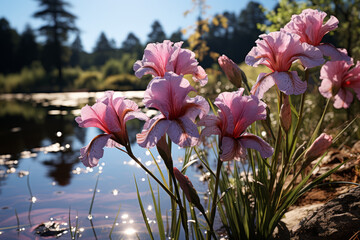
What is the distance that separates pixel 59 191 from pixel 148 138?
2.19 meters

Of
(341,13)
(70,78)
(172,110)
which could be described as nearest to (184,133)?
(172,110)

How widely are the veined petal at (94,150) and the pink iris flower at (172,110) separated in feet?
0.41

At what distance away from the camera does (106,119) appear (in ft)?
3.10

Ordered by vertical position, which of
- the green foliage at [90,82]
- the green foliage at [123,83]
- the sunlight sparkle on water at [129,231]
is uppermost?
the green foliage at [90,82]

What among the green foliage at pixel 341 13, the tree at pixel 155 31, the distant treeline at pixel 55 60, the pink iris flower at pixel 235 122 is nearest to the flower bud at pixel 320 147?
the pink iris flower at pixel 235 122

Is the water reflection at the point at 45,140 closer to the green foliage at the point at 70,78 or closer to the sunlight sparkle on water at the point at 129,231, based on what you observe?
the sunlight sparkle on water at the point at 129,231

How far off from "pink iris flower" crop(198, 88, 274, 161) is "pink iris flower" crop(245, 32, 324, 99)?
0.20 m

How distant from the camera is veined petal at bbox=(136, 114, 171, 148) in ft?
2.83

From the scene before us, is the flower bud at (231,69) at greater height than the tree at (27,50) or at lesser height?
lesser

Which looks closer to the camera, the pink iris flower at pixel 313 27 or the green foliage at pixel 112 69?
the pink iris flower at pixel 313 27

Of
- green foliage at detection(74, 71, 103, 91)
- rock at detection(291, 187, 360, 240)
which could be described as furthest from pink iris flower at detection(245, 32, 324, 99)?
green foliage at detection(74, 71, 103, 91)

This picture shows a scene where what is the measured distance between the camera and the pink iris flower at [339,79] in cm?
131

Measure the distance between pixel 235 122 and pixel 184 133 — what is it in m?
0.17

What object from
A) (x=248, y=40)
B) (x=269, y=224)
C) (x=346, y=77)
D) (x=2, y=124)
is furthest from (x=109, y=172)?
(x=248, y=40)
